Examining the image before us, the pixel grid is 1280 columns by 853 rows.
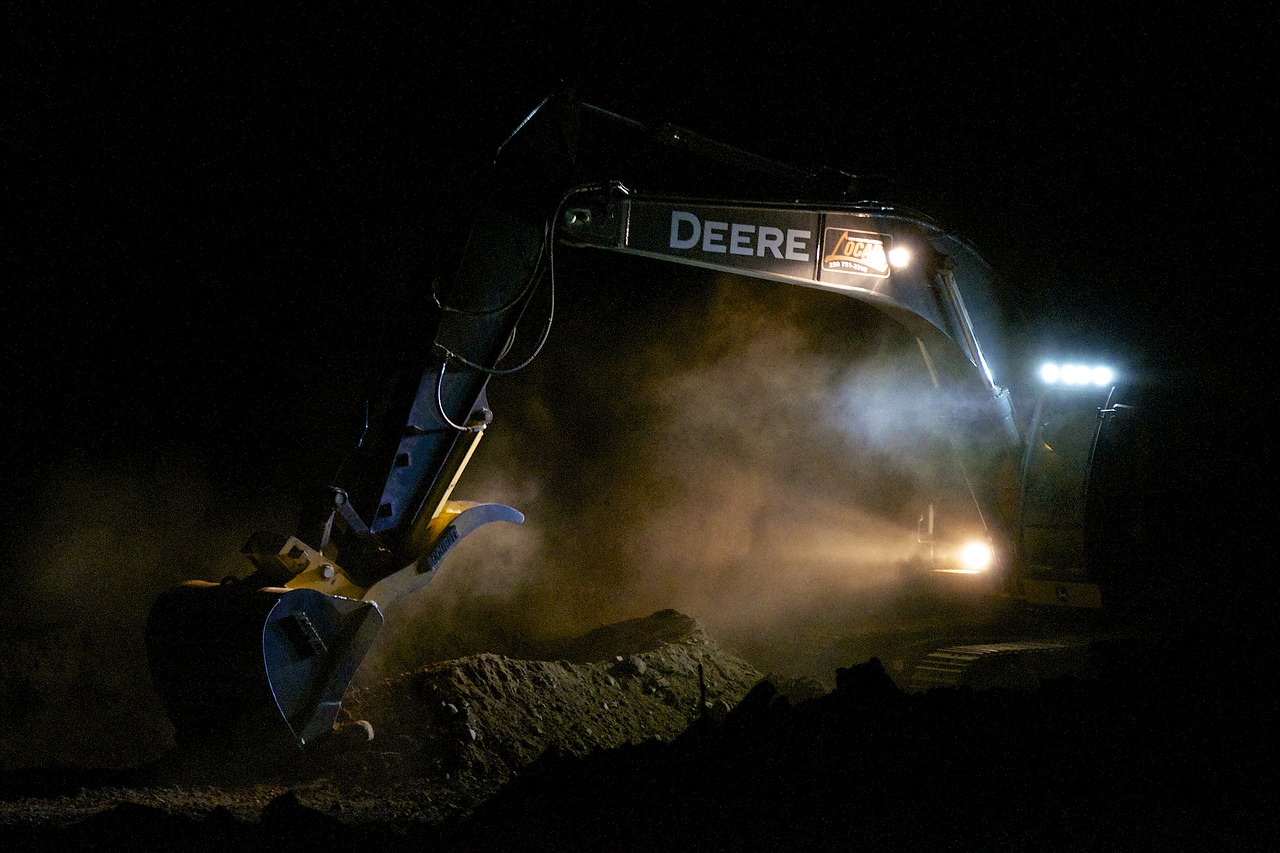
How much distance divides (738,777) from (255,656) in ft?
6.75

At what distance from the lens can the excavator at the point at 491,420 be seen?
4.00 meters

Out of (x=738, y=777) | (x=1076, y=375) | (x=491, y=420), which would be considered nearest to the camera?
(x=738, y=777)

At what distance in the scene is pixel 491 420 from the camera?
5109 millimetres

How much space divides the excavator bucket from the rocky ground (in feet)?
0.73

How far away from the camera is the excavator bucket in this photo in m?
3.88

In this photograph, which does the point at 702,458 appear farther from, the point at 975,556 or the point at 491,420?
the point at 491,420

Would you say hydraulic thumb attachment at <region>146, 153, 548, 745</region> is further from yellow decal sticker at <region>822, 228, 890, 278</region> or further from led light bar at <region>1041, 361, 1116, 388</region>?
led light bar at <region>1041, 361, 1116, 388</region>

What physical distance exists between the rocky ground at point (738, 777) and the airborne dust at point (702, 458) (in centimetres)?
387

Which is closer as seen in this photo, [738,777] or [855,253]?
[738,777]

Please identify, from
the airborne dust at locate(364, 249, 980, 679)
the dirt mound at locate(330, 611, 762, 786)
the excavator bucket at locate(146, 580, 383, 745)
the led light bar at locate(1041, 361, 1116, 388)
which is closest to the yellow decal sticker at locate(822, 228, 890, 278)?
the led light bar at locate(1041, 361, 1116, 388)

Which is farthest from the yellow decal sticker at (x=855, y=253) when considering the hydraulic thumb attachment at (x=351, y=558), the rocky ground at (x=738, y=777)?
the rocky ground at (x=738, y=777)

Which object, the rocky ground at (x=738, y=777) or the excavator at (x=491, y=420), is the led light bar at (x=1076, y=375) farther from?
the rocky ground at (x=738, y=777)

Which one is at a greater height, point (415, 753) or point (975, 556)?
point (975, 556)

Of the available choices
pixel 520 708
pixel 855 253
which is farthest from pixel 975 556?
pixel 520 708
